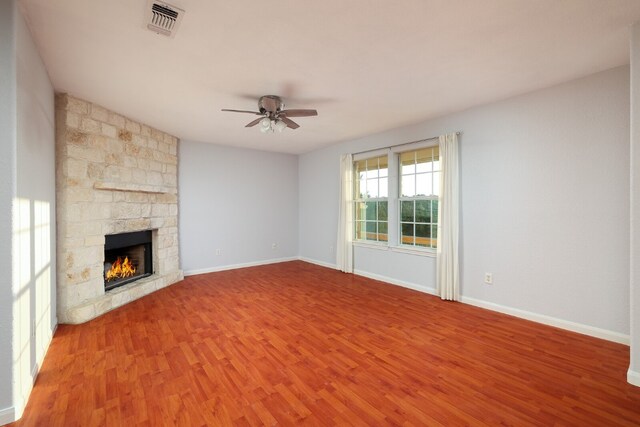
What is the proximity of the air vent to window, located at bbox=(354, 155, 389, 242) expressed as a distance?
3.78 metres

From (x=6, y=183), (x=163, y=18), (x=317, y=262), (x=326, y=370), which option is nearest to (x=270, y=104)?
(x=163, y=18)

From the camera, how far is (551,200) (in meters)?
3.04

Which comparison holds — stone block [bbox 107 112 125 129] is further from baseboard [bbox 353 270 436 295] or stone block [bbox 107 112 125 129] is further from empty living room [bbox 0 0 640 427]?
baseboard [bbox 353 270 436 295]

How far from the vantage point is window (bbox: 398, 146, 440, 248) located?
4301mm

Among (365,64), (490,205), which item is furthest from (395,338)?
(365,64)

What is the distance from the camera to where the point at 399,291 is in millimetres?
4320

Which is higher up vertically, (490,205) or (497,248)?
(490,205)

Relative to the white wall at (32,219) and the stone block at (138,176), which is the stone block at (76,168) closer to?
the white wall at (32,219)

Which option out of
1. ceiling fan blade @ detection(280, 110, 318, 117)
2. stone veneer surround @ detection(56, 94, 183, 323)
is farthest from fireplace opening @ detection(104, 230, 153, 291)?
ceiling fan blade @ detection(280, 110, 318, 117)

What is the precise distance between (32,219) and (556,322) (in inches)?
198

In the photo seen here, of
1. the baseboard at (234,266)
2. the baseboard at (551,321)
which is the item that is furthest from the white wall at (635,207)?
the baseboard at (234,266)

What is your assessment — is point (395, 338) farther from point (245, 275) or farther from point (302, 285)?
point (245, 275)

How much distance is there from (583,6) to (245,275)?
541 centimetres

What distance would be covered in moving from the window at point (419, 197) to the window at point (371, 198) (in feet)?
1.16
